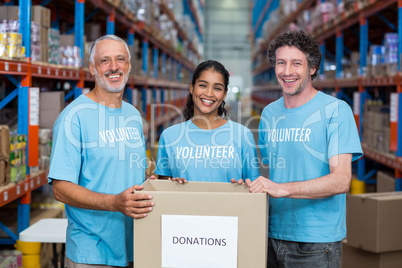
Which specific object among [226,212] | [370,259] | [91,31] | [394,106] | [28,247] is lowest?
A: [370,259]

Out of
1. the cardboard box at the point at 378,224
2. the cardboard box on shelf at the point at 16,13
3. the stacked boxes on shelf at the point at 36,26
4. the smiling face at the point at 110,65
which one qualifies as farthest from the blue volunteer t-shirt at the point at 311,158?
the cardboard box on shelf at the point at 16,13

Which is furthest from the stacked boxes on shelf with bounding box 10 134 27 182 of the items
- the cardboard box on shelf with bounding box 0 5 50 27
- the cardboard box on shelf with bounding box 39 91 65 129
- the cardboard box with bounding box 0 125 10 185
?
the cardboard box on shelf with bounding box 0 5 50 27

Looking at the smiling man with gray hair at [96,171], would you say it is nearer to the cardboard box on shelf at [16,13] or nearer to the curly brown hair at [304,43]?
the curly brown hair at [304,43]

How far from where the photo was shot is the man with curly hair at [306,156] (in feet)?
7.07

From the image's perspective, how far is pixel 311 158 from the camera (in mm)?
2230

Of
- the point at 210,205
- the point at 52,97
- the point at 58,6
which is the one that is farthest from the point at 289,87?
the point at 58,6

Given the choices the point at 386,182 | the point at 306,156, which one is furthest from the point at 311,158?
the point at 386,182

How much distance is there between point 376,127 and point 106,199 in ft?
15.3

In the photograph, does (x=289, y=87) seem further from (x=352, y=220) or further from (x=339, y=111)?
(x=352, y=220)

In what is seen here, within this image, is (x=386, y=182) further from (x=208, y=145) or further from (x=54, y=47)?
(x=54, y=47)

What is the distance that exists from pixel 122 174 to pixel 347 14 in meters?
5.43

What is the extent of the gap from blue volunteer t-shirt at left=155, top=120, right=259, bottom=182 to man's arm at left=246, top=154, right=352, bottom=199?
0.44 m

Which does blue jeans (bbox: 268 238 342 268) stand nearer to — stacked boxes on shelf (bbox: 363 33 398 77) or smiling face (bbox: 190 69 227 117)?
smiling face (bbox: 190 69 227 117)

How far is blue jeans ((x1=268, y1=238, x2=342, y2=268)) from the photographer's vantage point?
7.18 feet
